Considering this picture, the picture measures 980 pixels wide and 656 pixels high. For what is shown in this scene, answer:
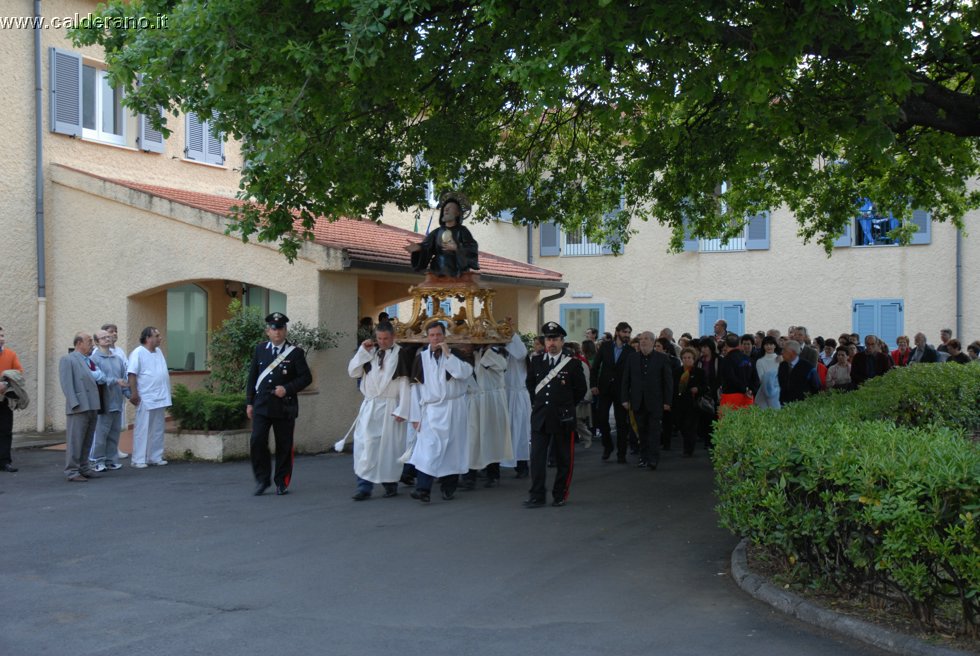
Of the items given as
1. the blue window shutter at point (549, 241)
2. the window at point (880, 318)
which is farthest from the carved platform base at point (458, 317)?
the blue window shutter at point (549, 241)

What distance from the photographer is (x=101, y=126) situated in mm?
17703

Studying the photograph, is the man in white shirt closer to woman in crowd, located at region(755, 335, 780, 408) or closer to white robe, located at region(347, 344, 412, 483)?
white robe, located at region(347, 344, 412, 483)

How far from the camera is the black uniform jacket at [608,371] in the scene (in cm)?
1454

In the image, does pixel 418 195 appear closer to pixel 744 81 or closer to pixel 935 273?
pixel 744 81

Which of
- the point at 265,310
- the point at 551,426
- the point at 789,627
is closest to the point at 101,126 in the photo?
the point at 265,310

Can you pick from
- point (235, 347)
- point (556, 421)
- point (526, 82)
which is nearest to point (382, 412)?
point (556, 421)

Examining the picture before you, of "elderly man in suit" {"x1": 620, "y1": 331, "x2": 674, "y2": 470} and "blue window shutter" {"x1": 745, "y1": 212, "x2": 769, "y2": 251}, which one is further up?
"blue window shutter" {"x1": 745, "y1": 212, "x2": 769, "y2": 251}

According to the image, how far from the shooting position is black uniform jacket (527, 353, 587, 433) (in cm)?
1017

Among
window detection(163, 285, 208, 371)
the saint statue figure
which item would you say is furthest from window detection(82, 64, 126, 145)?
the saint statue figure

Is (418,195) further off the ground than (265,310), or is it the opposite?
(418,195)

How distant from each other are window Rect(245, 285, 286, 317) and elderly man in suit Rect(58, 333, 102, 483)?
200 inches

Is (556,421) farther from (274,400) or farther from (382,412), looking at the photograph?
(274,400)

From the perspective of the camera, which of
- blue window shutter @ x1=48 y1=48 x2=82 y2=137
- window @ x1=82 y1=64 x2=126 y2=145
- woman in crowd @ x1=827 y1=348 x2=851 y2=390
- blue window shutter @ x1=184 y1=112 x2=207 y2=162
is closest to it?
blue window shutter @ x1=48 y1=48 x2=82 y2=137

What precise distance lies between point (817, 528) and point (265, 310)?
43.9 feet
